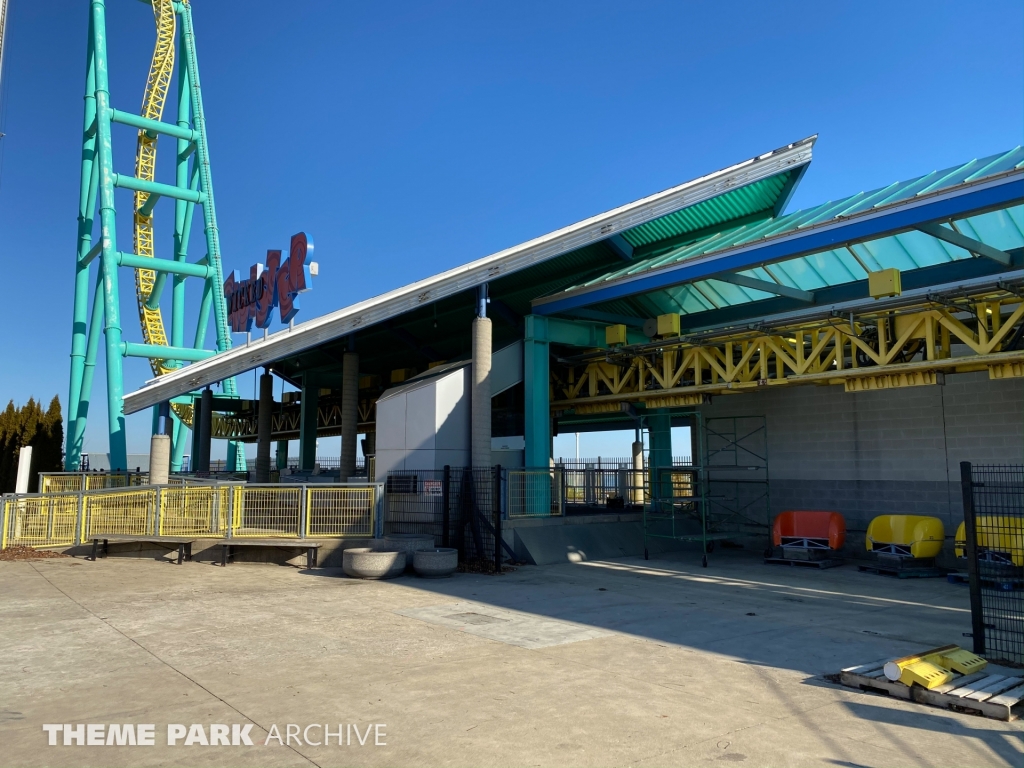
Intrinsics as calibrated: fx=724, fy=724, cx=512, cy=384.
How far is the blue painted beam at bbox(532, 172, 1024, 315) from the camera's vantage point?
537 inches

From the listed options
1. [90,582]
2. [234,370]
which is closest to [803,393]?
[234,370]

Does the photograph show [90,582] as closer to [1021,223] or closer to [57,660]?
[57,660]

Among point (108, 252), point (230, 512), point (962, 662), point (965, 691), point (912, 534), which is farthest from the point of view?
point (108, 252)

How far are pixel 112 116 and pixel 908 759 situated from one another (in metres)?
44.5

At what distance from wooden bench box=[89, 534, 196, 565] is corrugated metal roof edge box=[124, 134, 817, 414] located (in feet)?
18.0

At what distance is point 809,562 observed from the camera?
18.4 meters

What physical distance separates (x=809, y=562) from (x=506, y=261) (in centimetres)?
1108

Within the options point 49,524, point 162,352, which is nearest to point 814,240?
point 49,524

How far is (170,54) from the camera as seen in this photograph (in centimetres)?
4472

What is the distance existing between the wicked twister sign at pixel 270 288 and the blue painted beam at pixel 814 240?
27.9 ft

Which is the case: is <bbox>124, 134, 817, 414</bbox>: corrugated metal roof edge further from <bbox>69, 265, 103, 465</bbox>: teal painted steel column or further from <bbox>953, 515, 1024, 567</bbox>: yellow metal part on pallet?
<bbox>69, 265, 103, 465</bbox>: teal painted steel column

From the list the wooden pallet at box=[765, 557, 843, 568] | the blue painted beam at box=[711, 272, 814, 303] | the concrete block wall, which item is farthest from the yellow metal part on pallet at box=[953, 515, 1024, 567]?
the blue painted beam at box=[711, 272, 814, 303]

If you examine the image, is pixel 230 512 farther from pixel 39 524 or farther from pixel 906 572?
pixel 906 572

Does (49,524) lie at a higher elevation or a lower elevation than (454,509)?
lower
